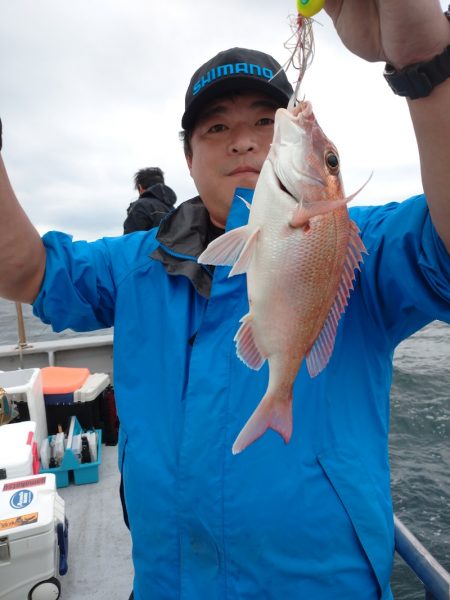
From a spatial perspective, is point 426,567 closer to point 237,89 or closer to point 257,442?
point 257,442

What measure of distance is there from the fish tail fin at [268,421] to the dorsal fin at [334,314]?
140mm

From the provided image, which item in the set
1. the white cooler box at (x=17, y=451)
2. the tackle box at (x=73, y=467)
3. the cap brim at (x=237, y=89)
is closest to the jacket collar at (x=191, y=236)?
the cap brim at (x=237, y=89)

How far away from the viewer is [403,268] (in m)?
1.40

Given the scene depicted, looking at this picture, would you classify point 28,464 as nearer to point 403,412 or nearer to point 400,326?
point 400,326

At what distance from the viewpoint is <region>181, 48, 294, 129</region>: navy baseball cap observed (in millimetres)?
1717

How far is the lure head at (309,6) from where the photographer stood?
1184mm

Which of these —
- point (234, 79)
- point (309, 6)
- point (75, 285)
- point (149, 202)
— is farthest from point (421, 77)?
point (149, 202)

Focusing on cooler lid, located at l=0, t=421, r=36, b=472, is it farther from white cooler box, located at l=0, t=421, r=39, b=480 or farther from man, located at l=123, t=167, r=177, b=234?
man, located at l=123, t=167, r=177, b=234

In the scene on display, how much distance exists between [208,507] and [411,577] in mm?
4424

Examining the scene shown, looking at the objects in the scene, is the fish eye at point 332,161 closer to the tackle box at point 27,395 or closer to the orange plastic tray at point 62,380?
the tackle box at point 27,395

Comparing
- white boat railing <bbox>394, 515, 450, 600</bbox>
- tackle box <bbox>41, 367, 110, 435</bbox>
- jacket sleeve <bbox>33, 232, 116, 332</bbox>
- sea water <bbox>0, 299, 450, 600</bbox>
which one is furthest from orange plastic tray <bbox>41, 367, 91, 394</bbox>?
sea water <bbox>0, 299, 450, 600</bbox>

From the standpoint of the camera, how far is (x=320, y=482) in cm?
151

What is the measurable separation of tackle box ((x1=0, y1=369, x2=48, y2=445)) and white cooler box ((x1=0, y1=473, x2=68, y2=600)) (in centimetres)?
133

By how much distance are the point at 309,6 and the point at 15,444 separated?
3.17m
